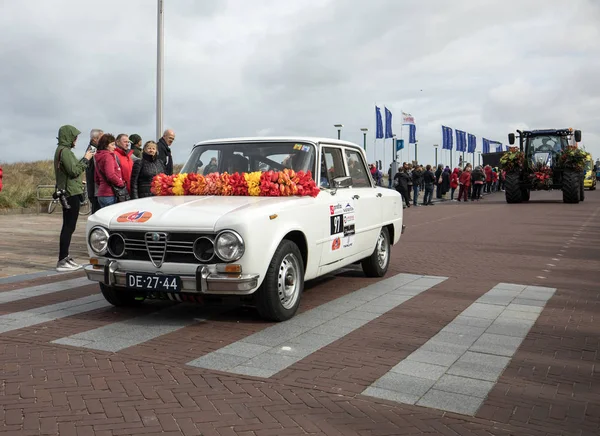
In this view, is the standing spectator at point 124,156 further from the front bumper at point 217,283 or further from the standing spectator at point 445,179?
the standing spectator at point 445,179

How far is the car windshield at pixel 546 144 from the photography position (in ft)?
97.3

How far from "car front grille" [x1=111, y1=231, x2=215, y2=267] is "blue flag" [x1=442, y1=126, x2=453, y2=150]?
193ft

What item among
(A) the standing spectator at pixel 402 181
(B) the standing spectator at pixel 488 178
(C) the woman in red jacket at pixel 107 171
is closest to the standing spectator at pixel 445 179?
(B) the standing spectator at pixel 488 178

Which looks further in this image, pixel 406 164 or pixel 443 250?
pixel 406 164

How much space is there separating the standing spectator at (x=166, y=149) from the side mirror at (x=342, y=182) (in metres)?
3.99

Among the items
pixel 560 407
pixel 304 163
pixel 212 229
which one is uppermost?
pixel 304 163

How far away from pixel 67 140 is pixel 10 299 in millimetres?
2768

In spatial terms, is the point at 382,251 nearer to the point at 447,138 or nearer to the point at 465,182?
the point at 465,182

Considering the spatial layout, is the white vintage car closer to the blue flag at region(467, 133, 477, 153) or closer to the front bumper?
the front bumper

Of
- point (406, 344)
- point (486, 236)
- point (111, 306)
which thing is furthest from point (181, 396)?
point (486, 236)

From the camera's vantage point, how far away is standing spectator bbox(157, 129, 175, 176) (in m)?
10.7

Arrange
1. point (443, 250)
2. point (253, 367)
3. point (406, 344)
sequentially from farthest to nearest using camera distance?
point (443, 250) → point (406, 344) → point (253, 367)

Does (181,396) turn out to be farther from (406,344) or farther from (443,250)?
(443,250)

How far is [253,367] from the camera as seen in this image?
4926mm
